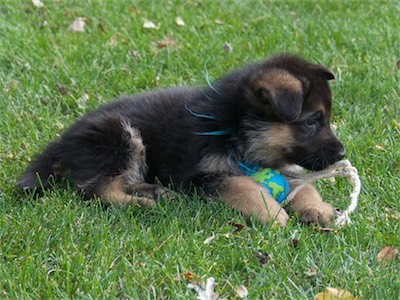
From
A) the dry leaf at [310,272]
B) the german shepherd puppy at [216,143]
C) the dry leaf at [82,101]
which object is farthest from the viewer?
the dry leaf at [82,101]

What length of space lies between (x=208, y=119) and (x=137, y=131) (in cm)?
54

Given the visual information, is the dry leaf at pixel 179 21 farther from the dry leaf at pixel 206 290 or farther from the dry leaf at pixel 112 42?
the dry leaf at pixel 206 290

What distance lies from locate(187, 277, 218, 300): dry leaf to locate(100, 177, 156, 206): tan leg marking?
3.58 feet

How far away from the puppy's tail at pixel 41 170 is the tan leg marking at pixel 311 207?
1.62 m

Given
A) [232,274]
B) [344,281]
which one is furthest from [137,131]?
[344,281]

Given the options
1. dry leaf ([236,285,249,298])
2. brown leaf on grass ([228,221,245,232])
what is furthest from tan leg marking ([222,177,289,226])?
dry leaf ([236,285,249,298])

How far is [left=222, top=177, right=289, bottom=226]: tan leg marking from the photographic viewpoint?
431 cm

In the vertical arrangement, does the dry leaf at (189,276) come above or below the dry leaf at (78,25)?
below

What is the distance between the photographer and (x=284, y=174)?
4.96 meters

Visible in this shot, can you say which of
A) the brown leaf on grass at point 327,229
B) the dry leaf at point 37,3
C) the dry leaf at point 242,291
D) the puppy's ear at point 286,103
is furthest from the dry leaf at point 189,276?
the dry leaf at point 37,3

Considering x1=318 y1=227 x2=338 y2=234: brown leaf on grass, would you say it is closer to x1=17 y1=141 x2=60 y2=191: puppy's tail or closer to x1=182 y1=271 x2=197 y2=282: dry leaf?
x1=182 y1=271 x2=197 y2=282: dry leaf

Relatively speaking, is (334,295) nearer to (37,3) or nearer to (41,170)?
(41,170)

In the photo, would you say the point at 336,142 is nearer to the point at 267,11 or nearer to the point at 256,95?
the point at 256,95

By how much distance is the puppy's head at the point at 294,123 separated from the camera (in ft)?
15.0
